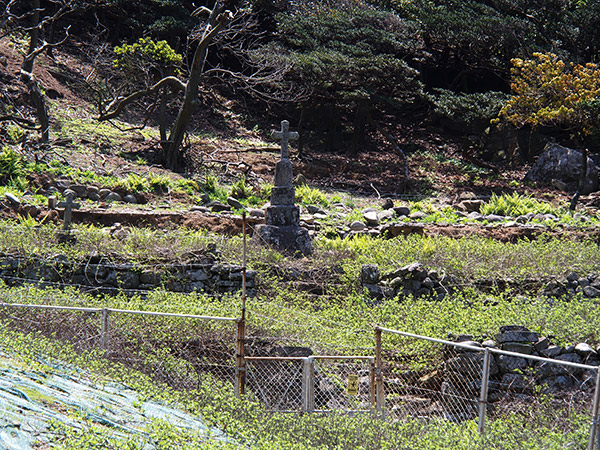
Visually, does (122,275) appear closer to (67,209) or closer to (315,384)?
(67,209)

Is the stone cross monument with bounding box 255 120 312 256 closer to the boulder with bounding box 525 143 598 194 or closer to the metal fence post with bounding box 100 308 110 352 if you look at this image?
the metal fence post with bounding box 100 308 110 352

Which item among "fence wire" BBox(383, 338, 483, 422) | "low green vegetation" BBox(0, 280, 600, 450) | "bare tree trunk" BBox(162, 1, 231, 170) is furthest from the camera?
"bare tree trunk" BBox(162, 1, 231, 170)

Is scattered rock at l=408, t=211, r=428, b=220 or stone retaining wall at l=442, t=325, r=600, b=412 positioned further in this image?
scattered rock at l=408, t=211, r=428, b=220

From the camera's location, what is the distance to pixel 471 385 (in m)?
7.53

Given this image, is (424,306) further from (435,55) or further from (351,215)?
(435,55)

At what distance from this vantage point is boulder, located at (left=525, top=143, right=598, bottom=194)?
19156 millimetres

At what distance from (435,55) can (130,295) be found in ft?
59.2

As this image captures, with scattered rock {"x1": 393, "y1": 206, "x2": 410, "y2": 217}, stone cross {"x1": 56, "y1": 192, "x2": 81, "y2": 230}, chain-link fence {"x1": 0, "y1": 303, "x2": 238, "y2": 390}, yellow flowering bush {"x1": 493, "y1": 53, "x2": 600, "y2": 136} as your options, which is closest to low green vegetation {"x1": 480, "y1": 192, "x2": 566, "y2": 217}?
scattered rock {"x1": 393, "y1": 206, "x2": 410, "y2": 217}

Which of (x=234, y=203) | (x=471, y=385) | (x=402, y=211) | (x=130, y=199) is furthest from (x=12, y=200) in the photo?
(x=471, y=385)

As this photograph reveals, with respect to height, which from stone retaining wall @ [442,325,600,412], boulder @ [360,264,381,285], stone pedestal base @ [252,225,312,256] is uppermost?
stone pedestal base @ [252,225,312,256]

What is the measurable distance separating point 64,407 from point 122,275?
21.0 ft

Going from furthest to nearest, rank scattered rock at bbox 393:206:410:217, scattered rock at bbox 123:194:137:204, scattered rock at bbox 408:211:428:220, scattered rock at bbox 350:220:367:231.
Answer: scattered rock at bbox 393:206:410:217 → scattered rock at bbox 408:211:428:220 → scattered rock at bbox 123:194:137:204 → scattered rock at bbox 350:220:367:231

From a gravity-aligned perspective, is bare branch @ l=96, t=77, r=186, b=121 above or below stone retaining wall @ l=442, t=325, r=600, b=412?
above

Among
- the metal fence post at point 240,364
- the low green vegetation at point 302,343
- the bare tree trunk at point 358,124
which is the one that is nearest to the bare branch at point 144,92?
the bare tree trunk at point 358,124
